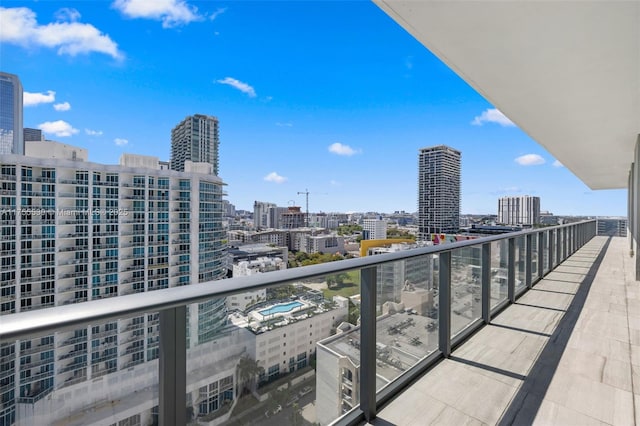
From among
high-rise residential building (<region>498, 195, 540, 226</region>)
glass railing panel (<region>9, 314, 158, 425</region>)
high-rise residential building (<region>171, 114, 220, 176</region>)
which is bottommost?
glass railing panel (<region>9, 314, 158, 425</region>)

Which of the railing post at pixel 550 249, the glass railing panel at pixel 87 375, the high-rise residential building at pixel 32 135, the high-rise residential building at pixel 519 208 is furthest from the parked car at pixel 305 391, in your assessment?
the high-rise residential building at pixel 519 208

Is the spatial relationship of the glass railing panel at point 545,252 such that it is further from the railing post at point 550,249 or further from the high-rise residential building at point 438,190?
the high-rise residential building at point 438,190

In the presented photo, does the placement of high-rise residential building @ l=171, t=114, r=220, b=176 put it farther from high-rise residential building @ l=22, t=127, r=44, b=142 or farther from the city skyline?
high-rise residential building @ l=22, t=127, r=44, b=142

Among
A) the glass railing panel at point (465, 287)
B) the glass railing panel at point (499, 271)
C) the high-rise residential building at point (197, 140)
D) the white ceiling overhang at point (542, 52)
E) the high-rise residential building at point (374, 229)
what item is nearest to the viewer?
the white ceiling overhang at point (542, 52)

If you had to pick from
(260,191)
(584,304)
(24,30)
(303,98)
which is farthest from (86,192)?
(260,191)

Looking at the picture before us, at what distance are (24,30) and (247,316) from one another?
92.3 feet

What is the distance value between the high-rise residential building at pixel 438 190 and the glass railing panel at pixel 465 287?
33.3 m

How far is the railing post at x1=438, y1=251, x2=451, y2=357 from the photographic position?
2436 millimetres

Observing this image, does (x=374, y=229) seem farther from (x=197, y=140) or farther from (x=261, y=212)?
(x=197, y=140)

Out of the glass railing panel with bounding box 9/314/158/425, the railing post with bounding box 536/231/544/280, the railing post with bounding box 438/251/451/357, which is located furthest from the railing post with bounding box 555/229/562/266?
the glass railing panel with bounding box 9/314/158/425

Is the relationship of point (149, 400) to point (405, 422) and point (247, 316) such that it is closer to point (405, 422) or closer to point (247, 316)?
point (247, 316)

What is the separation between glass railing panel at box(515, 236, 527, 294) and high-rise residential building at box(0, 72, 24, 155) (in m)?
19.0

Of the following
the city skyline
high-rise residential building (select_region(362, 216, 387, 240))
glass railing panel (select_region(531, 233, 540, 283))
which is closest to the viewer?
glass railing panel (select_region(531, 233, 540, 283))

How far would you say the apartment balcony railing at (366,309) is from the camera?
2.65 feet
